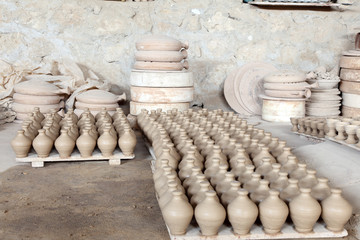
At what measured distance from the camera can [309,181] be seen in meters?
2.66

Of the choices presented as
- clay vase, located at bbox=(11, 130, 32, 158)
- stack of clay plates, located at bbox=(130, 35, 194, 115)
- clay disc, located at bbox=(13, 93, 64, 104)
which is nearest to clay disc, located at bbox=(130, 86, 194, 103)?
stack of clay plates, located at bbox=(130, 35, 194, 115)

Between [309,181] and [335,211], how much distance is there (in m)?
0.34

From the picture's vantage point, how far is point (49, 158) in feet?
12.5

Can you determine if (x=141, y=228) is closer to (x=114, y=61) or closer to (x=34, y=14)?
(x=114, y=61)

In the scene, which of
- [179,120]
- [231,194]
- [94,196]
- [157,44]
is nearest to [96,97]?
[157,44]

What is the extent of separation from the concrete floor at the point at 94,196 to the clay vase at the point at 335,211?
17 centimetres

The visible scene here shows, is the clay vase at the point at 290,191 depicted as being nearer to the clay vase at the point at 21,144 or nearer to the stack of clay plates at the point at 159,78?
the clay vase at the point at 21,144

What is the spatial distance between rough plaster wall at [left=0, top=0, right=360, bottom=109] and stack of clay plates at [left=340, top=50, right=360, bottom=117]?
869 millimetres

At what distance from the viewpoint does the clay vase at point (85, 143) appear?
3.79 m

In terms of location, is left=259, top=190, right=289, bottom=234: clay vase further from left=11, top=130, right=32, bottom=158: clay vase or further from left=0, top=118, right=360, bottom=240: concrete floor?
left=11, top=130, right=32, bottom=158: clay vase

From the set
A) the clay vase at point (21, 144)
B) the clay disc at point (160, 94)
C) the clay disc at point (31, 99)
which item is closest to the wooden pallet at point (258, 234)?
the clay vase at point (21, 144)

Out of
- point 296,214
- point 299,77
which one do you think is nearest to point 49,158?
point 296,214

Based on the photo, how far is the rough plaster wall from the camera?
6.50m

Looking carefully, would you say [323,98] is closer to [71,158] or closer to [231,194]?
[71,158]
